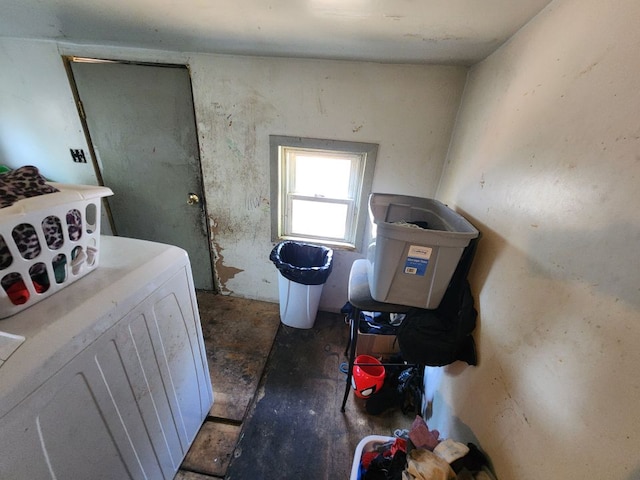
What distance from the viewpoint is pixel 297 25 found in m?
1.10

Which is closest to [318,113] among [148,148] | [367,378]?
[148,148]

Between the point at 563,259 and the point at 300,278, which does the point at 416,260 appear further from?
the point at 300,278

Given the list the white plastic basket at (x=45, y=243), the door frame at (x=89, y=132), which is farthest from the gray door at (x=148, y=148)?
the white plastic basket at (x=45, y=243)

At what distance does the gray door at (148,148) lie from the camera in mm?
1819

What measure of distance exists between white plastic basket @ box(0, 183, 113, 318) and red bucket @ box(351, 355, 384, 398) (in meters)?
1.41

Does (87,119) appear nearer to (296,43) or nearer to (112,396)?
(296,43)

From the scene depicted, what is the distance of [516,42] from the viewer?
101 cm

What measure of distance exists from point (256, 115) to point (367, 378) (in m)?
1.95

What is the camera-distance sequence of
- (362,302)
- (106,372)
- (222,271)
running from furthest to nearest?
(222,271) → (362,302) → (106,372)

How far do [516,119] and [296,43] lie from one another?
115 centimetres

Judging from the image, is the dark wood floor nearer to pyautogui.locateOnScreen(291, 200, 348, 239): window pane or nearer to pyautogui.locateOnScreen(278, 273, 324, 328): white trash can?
pyautogui.locateOnScreen(278, 273, 324, 328): white trash can

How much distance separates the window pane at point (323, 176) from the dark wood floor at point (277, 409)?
117cm

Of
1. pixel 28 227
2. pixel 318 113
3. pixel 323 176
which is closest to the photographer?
pixel 28 227

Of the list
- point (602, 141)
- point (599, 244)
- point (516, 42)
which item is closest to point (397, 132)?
point (516, 42)
